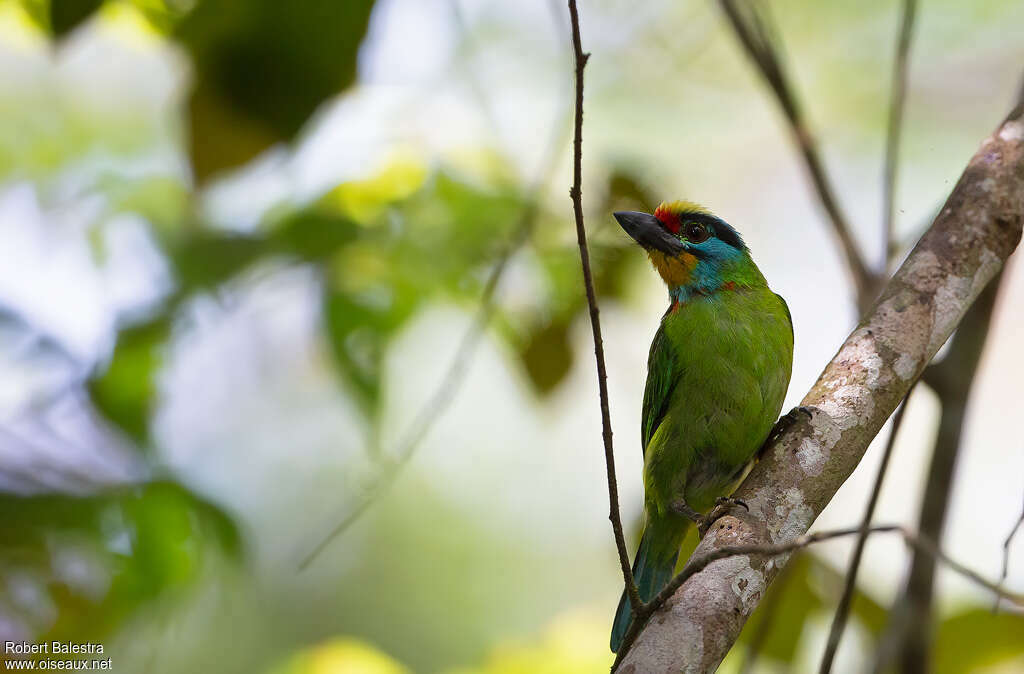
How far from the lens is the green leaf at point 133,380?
2875 millimetres

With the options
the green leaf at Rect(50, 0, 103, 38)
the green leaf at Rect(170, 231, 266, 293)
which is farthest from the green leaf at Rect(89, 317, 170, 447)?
the green leaf at Rect(50, 0, 103, 38)

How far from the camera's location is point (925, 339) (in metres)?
2.27

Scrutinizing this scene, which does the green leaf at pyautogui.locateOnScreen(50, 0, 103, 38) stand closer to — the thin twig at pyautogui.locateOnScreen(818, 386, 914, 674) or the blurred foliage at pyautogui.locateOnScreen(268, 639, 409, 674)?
the blurred foliage at pyautogui.locateOnScreen(268, 639, 409, 674)

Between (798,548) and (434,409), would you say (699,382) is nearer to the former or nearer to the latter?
(434,409)

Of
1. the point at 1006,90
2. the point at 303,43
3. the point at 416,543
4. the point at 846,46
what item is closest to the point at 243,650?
the point at 416,543

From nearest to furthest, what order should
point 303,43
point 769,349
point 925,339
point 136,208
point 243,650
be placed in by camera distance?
1. point 925,339
2. point 303,43
3. point 769,349
4. point 136,208
5. point 243,650

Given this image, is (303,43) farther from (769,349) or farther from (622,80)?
(622,80)

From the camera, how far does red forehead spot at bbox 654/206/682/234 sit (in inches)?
139

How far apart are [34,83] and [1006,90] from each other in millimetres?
7473

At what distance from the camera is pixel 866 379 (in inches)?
88.0

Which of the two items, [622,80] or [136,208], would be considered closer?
[136,208]

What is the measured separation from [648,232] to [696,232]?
216 mm

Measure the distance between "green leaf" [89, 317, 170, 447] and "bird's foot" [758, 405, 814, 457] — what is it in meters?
1.86

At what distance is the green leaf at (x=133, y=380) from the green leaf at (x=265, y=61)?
66 cm
